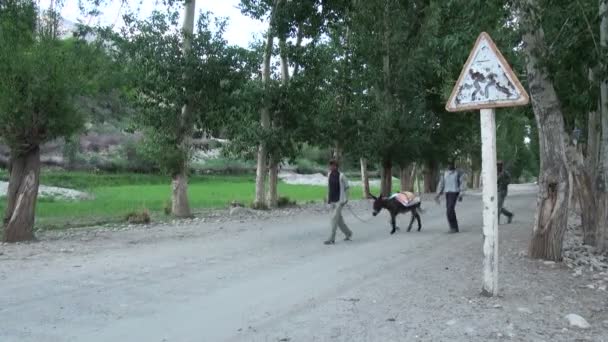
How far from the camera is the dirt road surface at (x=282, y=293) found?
6406mm

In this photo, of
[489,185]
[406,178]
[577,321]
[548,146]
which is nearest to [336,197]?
[548,146]

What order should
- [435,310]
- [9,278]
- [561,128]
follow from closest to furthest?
[435,310]
[9,278]
[561,128]

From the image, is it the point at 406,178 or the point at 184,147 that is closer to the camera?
the point at 184,147

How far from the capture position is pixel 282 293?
27.0 feet

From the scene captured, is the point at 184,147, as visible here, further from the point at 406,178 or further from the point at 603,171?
the point at 406,178

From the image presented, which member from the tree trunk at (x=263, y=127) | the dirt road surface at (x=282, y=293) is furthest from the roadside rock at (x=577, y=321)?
the tree trunk at (x=263, y=127)

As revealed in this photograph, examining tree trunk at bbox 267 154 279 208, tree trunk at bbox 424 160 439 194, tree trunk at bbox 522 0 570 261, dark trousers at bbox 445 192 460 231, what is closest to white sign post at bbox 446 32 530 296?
tree trunk at bbox 522 0 570 261

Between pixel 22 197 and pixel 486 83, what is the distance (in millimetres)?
10906

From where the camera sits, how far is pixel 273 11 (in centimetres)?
2434

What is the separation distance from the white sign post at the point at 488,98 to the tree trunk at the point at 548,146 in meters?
3.61

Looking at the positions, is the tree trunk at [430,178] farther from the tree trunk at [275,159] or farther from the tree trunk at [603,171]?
the tree trunk at [603,171]

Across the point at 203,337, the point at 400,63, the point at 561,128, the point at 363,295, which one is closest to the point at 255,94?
the point at 400,63

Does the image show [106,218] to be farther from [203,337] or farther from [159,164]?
[203,337]

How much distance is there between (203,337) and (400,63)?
27995 millimetres
